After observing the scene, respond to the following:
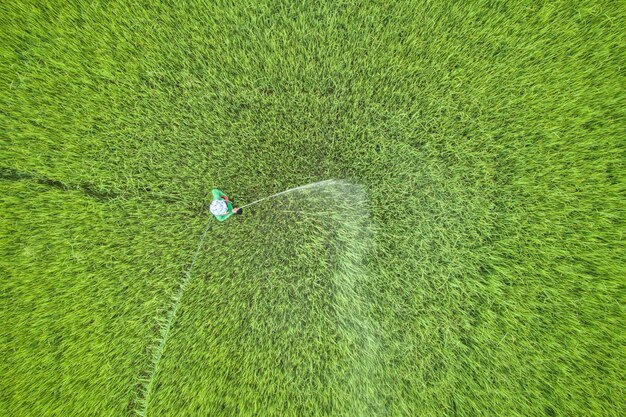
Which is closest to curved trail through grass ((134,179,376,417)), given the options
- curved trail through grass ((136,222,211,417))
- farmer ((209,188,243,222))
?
curved trail through grass ((136,222,211,417))

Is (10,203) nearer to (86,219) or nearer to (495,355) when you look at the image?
(86,219)

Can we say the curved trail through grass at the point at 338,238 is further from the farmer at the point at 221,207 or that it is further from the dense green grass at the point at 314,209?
the farmer at the point at 221,207

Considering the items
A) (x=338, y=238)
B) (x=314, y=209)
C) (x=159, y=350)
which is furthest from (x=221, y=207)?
(x=159, y=350)

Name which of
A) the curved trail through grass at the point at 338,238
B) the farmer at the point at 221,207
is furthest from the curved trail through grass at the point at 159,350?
the farmer at the point at 221,207

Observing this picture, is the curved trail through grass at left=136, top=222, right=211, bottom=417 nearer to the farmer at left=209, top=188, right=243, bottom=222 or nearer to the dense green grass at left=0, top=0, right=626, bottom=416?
the dense green grass at left=0, top=0, right=626, bottom=416

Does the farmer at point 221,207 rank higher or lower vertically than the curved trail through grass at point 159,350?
higher

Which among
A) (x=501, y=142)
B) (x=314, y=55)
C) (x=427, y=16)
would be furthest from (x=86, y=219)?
(x=501, y=142)

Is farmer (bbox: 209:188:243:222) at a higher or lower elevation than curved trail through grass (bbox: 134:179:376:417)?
higher
